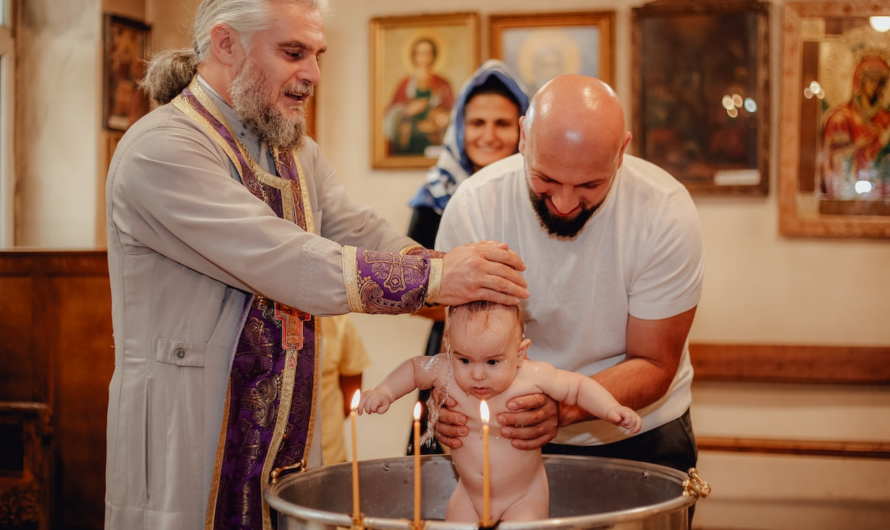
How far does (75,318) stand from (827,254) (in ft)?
12.8

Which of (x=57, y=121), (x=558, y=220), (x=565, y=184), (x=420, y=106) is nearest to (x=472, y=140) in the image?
(x=420, y=106)

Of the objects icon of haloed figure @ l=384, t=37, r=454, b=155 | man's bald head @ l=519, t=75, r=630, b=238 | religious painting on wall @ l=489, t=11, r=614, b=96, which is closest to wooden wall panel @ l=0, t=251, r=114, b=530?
icon of haloed figure @ l=384, t=37, r=454, b=155

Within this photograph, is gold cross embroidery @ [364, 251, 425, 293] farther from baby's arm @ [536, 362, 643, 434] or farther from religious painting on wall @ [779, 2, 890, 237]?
religious painting on wall @ [779, 2, 890, 237]

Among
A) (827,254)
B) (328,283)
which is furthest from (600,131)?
(827,254)

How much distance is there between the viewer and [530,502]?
2117 mm

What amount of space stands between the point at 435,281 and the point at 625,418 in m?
0.56

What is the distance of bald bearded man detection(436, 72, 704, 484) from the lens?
7.49ft

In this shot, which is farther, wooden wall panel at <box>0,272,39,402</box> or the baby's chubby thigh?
wooden wall panel at <box>0,272,39,402</box>

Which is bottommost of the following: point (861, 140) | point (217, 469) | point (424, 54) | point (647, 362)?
point (217, 469)

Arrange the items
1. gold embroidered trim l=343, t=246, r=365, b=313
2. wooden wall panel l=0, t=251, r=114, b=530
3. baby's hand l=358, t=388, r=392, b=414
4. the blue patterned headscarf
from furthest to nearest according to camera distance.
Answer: the blue patterned headscarf → wooden wall panel l=0, t=251, r=114, b=530 → baby's hand l=358, t=388, r=392, b=414 → gold embroidered trim l=343, t=246, r=365, b=313

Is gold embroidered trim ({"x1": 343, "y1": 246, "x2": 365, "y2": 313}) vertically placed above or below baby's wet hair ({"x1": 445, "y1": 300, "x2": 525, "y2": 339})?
above

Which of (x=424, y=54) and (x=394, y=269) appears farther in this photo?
(x=424, y=54)

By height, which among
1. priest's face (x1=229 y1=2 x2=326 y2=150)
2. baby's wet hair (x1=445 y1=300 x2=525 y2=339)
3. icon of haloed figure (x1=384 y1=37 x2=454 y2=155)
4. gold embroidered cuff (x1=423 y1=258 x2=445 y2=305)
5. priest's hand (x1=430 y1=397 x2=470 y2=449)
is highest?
icon of haloed figure (x1=384 y1=37 x2=454 y2=155)

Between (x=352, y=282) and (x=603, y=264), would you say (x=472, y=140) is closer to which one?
(x=603, y=264)
